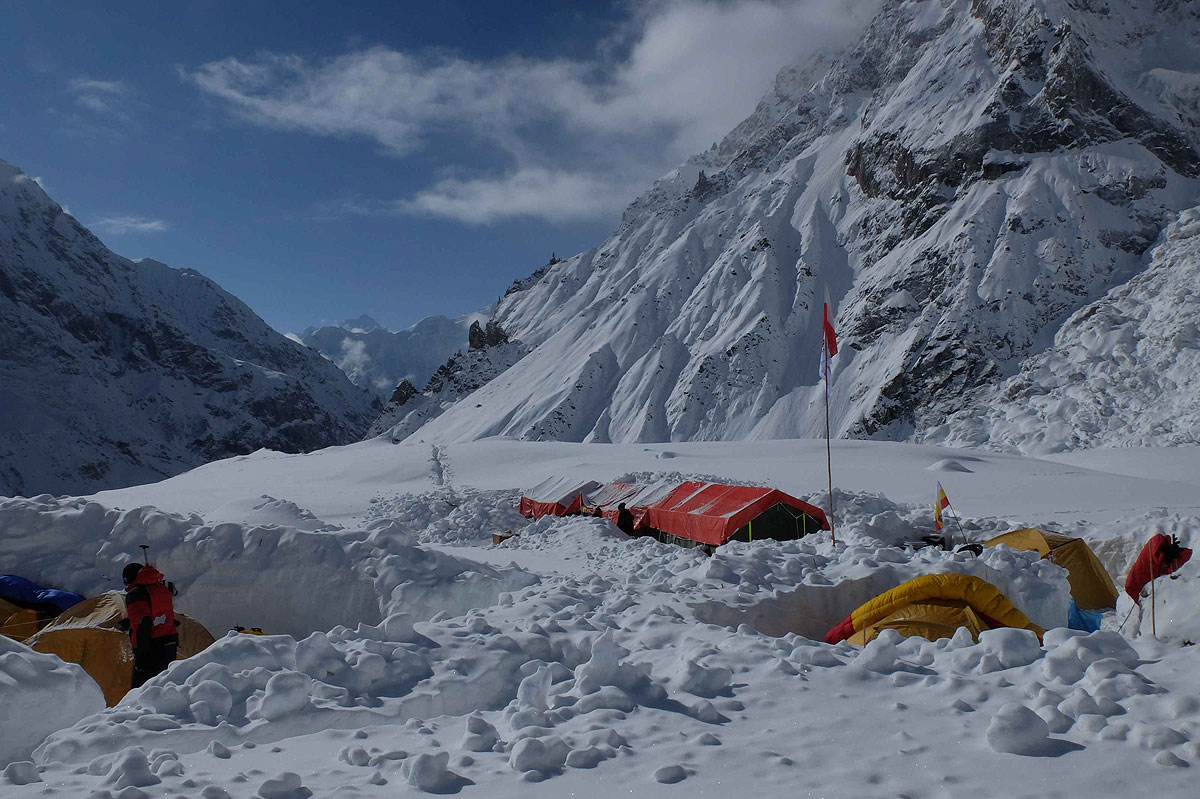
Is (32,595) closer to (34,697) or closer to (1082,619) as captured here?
(34,697)

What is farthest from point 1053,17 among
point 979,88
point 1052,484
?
point 1052,484

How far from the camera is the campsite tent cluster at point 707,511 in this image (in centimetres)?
1551

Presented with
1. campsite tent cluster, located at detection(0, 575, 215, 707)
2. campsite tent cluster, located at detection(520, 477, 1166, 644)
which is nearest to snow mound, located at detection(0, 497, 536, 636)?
campsite tent cluster, located at detection(0, 575, 215, 707)

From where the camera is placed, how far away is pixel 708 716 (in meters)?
4.30

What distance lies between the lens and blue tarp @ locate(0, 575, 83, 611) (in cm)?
1012

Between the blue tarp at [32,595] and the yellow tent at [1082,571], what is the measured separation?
13.8 metres

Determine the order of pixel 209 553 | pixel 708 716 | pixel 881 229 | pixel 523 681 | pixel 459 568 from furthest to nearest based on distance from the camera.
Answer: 1. pixel 881 229
2. pixel 209 553
3. pixel 459 568
4. pixel 523 681
5. pixel 708 716

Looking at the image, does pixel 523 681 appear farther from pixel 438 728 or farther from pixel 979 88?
pixel 979 88

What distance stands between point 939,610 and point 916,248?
7065 cm

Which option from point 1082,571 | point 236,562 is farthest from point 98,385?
point 1082,571

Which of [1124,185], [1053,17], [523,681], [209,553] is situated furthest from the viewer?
[1053,17]

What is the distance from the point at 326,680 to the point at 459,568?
5107mm

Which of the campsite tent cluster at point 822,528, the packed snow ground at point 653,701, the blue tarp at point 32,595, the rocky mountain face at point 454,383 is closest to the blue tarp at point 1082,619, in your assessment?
the campsite tent cluster at point 822,528

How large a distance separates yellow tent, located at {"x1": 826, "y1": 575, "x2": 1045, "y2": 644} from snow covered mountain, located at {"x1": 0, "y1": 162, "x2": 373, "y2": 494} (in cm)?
14865
